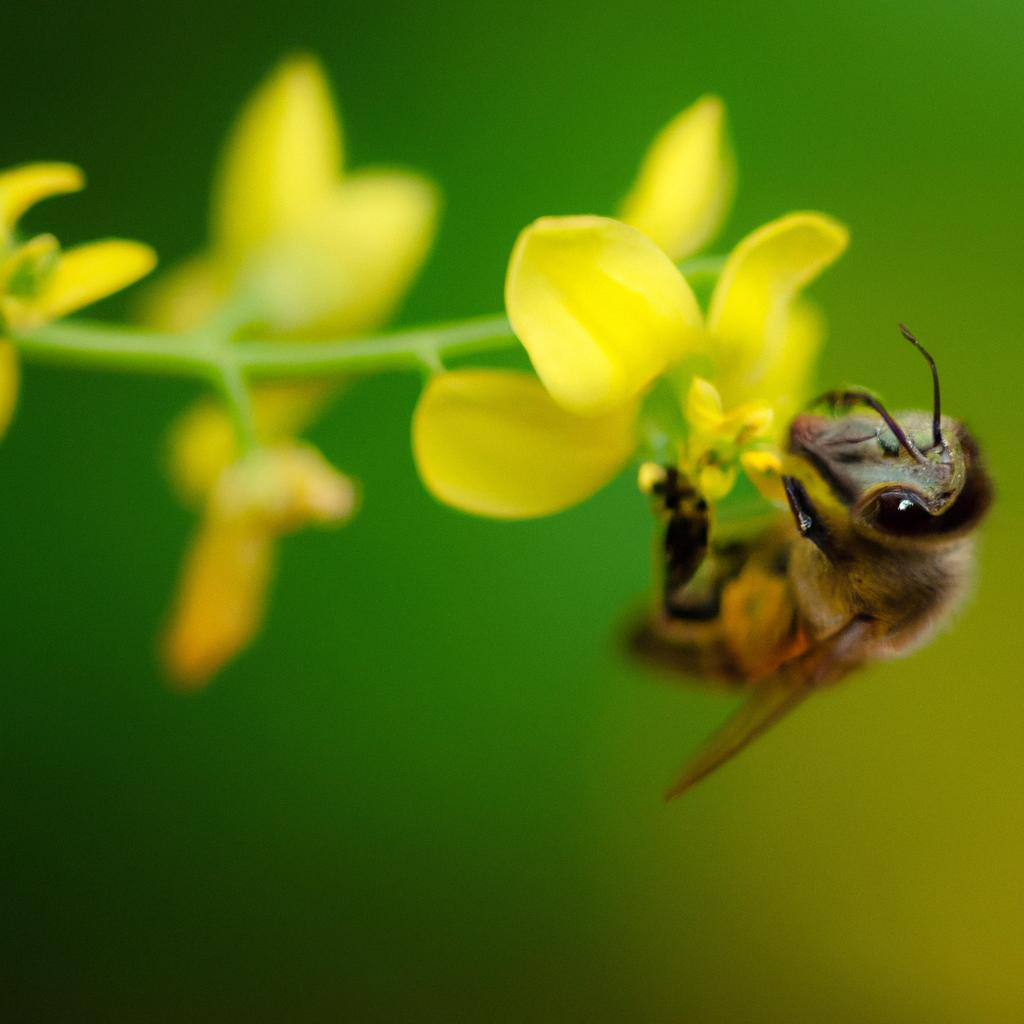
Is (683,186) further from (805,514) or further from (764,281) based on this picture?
(805,514)

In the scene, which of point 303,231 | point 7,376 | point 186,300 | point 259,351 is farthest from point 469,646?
point 7,376

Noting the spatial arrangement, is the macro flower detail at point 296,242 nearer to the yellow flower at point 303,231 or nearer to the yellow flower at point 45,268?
the yellow flower at point 303,231

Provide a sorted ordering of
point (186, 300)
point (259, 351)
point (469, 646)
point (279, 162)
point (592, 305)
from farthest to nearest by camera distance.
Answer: point (469, 646) < point (186, 300) < point (279, 162) < point (259, 351) < point (592, 305)

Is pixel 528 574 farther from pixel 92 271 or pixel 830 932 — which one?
pixel 92 271

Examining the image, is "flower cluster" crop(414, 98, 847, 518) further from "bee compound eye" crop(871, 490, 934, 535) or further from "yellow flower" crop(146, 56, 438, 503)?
"yellow flower" crop(146, 56, 438, 503)

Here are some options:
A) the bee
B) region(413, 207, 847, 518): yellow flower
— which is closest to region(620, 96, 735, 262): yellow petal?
region(413, 207, 847, 518): yellow flower

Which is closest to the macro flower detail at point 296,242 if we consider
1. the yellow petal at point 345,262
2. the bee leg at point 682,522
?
the yellow petal at point 345,262
